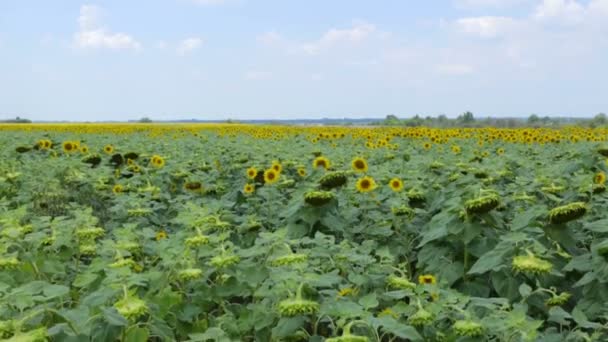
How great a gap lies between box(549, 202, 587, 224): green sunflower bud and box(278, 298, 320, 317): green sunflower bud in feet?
5.91

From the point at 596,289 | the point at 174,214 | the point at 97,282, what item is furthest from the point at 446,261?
the point at 174,214

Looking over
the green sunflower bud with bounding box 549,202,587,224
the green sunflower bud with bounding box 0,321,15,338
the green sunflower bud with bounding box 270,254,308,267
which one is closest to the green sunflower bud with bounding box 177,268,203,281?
the green sunflower bud with bounding box 270,254,308,267

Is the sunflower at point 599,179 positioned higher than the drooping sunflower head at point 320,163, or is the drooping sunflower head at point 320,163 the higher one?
the drooping sunflower head at point 320,163

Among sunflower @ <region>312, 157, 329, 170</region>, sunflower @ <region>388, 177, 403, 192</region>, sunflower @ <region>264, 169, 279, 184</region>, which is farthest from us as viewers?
sunflower @ <region>312, 157, 329, 170</region>

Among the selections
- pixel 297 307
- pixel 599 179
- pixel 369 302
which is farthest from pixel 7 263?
pixel 599 179

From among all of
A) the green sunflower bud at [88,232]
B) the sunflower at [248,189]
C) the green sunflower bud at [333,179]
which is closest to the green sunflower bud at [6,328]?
the green sunflower bud at [88,232]

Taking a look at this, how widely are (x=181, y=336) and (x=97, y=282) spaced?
1.21 feet

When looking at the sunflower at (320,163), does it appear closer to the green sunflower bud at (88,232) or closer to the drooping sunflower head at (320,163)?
the drooping sunflower head at (320,163)

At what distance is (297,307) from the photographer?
5.87 feet

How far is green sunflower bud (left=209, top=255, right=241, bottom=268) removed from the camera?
2.14 metres

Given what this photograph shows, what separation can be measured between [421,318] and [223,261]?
71 centimetres

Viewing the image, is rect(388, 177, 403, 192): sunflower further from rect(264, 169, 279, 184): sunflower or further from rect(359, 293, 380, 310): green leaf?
rect(359, 293, 380, 310): green leaf

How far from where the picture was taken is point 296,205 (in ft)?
12.5

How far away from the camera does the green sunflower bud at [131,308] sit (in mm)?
1773
